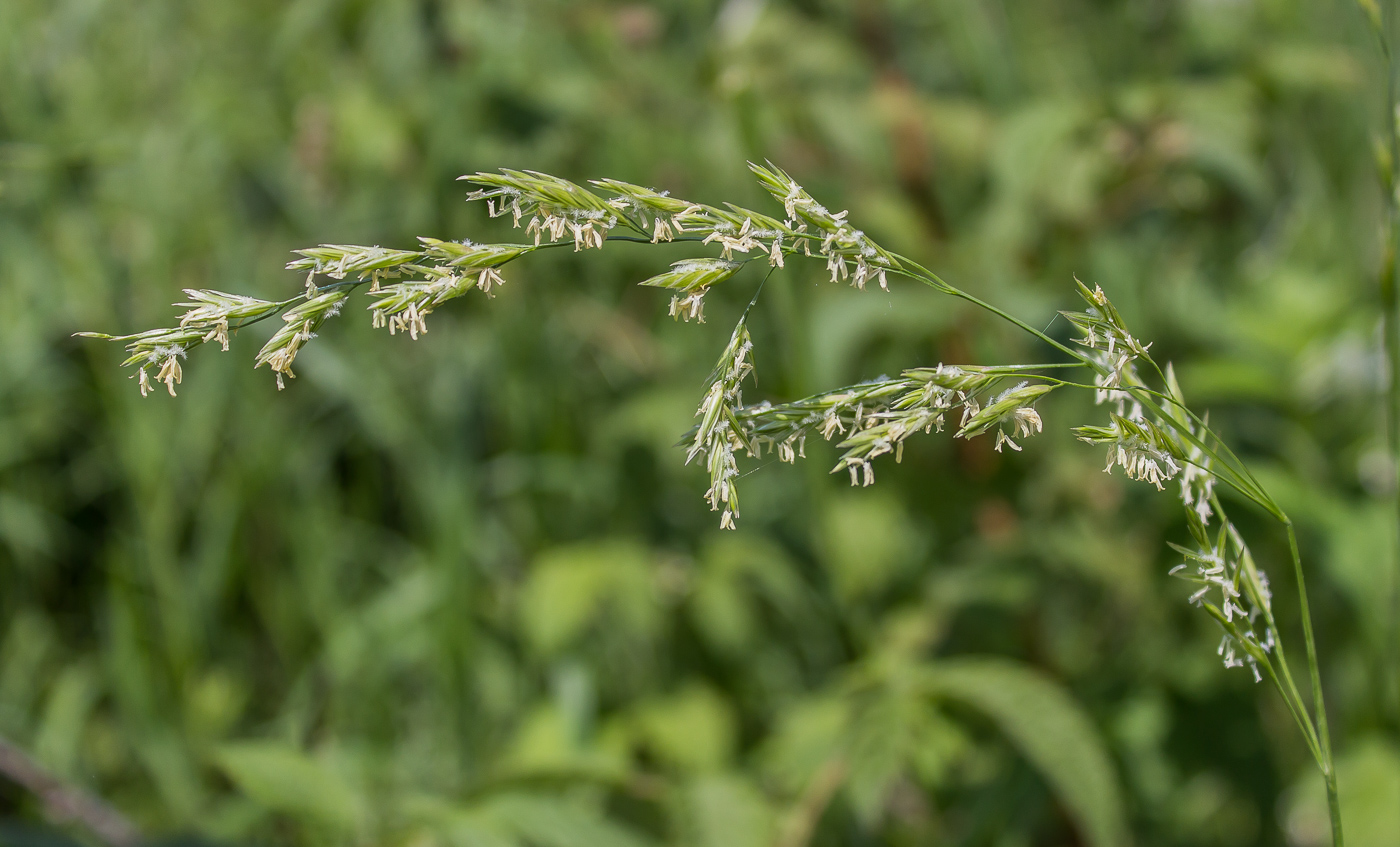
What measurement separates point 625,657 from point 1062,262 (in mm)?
1029

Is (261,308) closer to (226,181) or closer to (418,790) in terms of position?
(418,790)

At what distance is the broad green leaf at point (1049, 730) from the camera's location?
3.60ft

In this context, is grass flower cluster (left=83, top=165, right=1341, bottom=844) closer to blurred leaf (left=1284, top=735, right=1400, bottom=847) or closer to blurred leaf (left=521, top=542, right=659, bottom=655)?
blurred leaf (left=1284, top=735, right=1400, bottom=847)

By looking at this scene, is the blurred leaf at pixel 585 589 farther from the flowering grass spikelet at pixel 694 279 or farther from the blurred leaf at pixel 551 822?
the flowering grass spikelet at pixel 694 279

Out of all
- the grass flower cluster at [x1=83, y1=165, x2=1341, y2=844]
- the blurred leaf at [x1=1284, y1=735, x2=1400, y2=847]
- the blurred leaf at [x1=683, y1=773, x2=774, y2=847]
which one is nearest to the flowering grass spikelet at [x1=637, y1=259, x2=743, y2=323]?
the grass flower cluster at [x1=83, y1=165, x2=1341, y2=844]

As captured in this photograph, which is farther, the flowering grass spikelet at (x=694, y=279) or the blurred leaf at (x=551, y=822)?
the blurred leaf at (x=551, y=822)

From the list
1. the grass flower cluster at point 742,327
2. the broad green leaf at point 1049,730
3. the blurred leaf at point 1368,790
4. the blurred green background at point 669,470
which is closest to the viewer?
the grass flower cluster at point 742,327

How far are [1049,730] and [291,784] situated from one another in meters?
0.80

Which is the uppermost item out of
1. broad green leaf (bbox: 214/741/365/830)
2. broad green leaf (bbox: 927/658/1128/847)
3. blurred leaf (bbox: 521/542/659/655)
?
blurred leaf (bbox: 521/542/659/655)

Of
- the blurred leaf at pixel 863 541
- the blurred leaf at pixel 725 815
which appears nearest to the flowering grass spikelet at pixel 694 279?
the blurred leaf at pixel 725 815

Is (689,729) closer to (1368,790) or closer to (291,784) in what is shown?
(291,784)

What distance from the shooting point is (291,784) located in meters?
1.17

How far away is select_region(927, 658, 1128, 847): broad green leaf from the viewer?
110 cm

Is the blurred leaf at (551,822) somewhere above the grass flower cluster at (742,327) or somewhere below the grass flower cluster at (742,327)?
below
